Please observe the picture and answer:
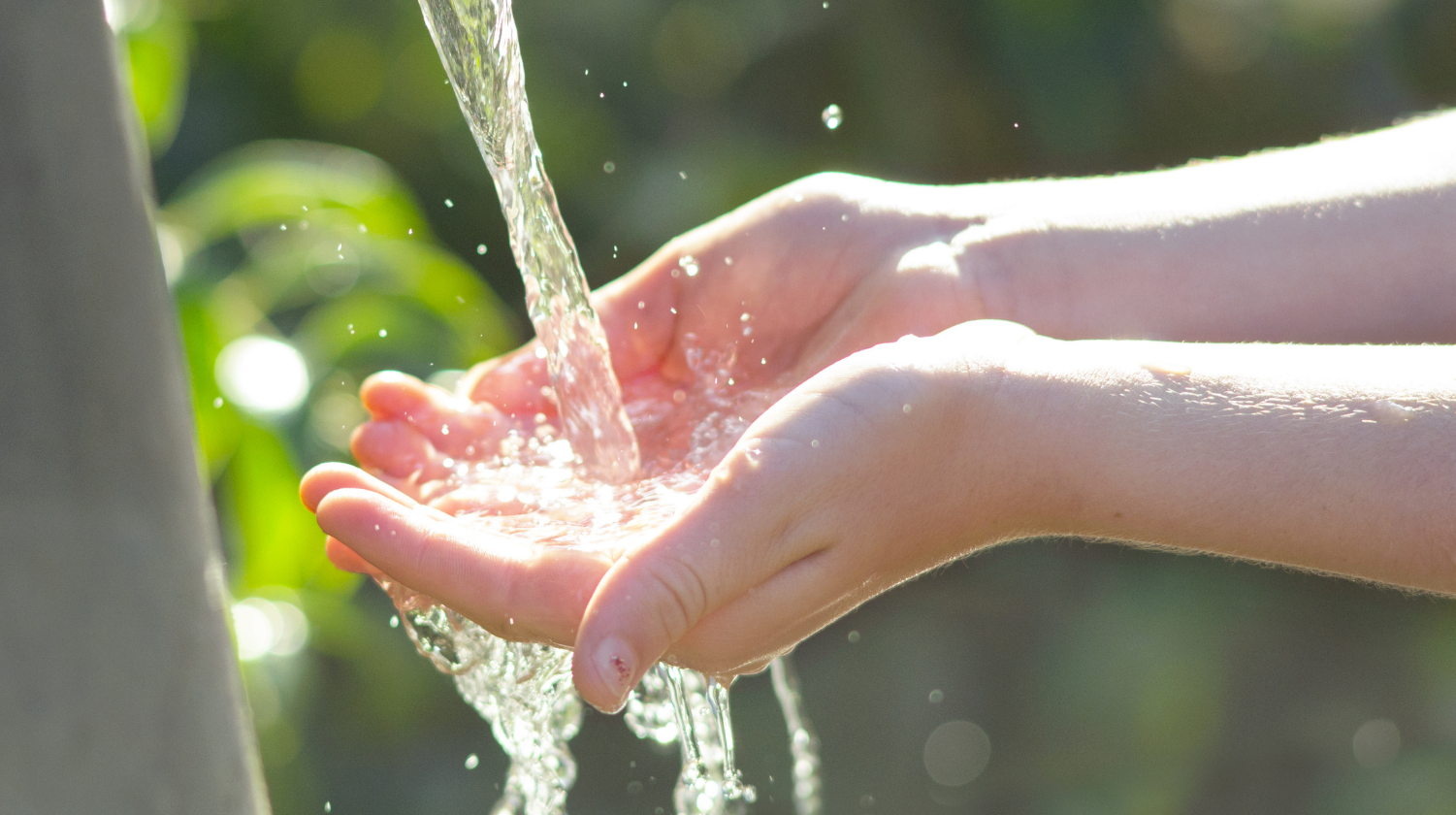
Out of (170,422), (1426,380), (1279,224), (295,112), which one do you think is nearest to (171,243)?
(295,112)

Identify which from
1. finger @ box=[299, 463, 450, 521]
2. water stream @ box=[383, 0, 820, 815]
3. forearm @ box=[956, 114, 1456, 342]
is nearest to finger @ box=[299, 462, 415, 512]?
finger @ box=[299, 463, 450, 521]

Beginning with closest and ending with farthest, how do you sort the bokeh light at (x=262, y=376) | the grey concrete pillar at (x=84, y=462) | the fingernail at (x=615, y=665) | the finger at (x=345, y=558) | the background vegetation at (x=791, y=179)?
the grey concrete pillar at (x=84, y=462)
the fingernail at (x=615, y=665)
the finger at (x=345, y=558)
the bokeh light at (x=262, y=376)
the background vegetation at (x=791, y=179)

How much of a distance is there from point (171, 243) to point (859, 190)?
1121 mm

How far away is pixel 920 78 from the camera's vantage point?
2.63 meters

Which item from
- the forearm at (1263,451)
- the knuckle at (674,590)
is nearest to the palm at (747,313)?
the forearm at (1263,451)

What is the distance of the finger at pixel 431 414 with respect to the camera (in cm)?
121

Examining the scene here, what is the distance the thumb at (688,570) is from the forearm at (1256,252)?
0.52 metres

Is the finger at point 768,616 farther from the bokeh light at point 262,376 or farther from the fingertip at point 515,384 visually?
the bokeh light at point 262,376

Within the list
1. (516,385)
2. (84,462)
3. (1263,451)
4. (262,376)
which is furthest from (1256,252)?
(262,376)

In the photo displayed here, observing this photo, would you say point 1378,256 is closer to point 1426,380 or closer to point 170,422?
point 1426,380

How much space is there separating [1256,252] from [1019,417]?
0.46 metres

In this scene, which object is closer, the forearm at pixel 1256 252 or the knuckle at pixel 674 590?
the knuckle at pixel 674 590

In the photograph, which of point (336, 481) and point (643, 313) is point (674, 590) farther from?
point (643, 313)

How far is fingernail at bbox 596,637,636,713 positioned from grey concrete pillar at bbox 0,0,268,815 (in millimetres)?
215
